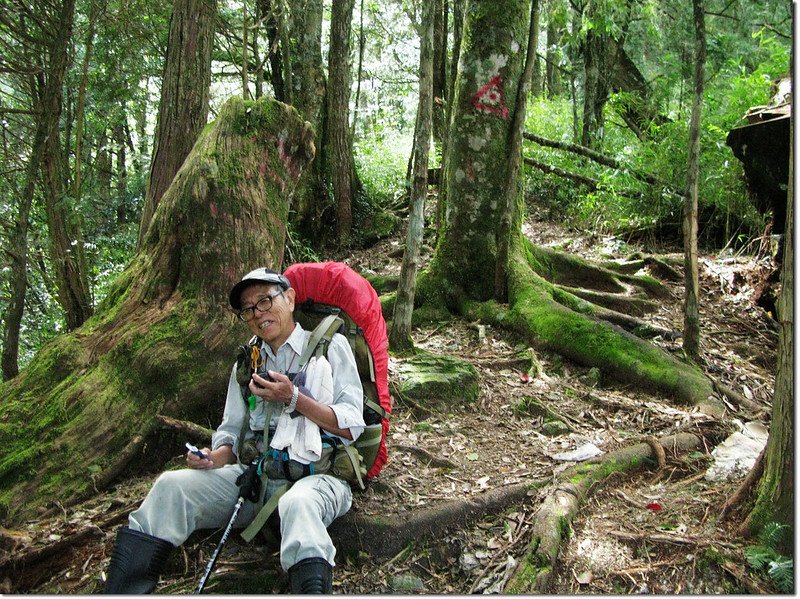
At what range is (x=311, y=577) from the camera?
2916 mm

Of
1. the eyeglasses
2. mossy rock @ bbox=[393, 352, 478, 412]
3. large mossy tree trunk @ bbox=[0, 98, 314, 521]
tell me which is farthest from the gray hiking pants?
mossy rock @ bbox=[393, 352, 478, 412]

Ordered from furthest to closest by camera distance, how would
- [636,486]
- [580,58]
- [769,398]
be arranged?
1. [580,58]
2. [769,398]
3. [636,486]

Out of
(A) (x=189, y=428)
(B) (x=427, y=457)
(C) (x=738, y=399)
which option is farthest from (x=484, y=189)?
(A) (x=189, y=428)

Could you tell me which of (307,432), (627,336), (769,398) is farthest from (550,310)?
(307,432)

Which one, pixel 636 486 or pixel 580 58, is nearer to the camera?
pixel 636 486

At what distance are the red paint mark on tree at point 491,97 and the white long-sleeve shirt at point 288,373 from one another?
4.77m

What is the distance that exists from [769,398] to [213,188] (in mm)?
5523

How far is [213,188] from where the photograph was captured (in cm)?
461

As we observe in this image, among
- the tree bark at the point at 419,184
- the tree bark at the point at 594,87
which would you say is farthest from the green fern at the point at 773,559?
the tree bark at the point at 594,87

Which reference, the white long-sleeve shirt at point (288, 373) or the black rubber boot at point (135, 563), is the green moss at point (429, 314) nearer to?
the white long-sleeve shirt at point (288, 373)

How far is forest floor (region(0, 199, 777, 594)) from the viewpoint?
3.40m

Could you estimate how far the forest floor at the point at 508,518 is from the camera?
3398 mm

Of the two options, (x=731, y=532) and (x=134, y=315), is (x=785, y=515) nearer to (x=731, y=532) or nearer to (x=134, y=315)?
(x=731, y=532)

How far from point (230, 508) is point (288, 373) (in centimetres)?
84
